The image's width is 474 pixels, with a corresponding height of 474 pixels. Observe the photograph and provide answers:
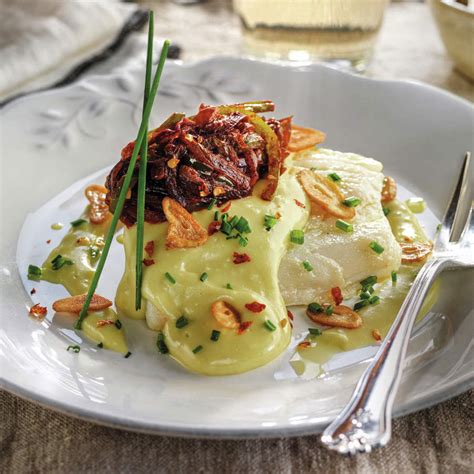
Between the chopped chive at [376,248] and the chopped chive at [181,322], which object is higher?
the chopped chive at [376,248]

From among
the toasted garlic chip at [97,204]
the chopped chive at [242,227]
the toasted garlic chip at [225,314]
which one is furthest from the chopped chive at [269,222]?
the toasted garlic chip at [97,204]

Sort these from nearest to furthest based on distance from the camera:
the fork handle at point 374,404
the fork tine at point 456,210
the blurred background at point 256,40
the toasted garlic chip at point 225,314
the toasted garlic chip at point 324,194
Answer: the fork handle at point 374,404 < the toasted garlic chip at point 225,314 < the toasted garlic chip at point 324,194 < the fork tine at point 456,210 < the blurred background at point 256,40

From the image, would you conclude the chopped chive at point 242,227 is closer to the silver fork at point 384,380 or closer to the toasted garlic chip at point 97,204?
the silver fork at point 384,380

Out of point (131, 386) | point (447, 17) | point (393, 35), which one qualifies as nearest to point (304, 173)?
point (131, 386)

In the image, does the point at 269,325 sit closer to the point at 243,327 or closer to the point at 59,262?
the point at 243,327

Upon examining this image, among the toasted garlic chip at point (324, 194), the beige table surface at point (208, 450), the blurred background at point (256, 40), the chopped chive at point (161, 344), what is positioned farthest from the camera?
the blurred background at point (256, 40)

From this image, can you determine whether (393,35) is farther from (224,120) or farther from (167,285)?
(167,285)

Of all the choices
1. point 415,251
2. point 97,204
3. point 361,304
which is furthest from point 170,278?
point 415,251
